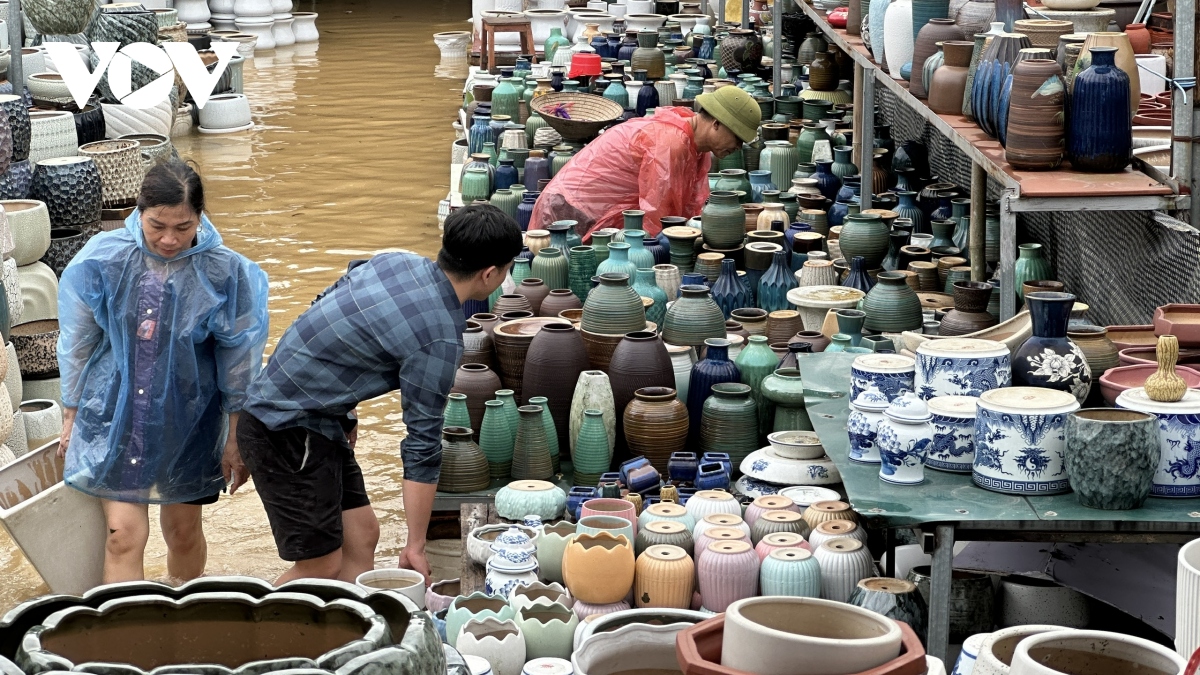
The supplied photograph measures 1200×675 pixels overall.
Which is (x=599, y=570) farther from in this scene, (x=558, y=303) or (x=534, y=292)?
(x=534, y=292)

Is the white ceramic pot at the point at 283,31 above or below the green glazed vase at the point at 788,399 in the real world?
above

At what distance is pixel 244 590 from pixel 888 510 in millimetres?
1659

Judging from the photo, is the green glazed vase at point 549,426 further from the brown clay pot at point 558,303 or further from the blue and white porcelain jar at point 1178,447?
the blue and white porcelain jar at point 1178,447

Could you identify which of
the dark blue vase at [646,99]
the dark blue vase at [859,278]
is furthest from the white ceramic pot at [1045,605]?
the dark blue vase at [646,99]

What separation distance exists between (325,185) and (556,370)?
230 inches

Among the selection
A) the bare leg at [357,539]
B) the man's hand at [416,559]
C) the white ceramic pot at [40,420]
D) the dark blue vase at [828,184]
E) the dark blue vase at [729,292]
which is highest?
the dark blue vase at [828,184]

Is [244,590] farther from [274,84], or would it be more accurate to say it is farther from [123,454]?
[274,84]

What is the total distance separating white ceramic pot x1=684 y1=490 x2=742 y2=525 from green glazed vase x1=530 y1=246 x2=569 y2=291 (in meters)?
1.95

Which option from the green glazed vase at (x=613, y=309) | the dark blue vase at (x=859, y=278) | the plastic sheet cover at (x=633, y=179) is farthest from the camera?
the plastic sheet cover at (x=633, y=179)

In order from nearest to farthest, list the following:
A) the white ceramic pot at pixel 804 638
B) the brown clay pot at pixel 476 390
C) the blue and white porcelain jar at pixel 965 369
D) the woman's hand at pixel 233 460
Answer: the white ceramic pot at pixel 804 638, the blue and white porcelain jar at pixel 965 369, the woman's hand at pixel 233 460, the brown clay pot at pixel 476 390

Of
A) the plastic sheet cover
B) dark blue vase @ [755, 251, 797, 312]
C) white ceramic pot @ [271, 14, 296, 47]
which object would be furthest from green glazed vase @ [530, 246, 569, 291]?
white ceramic pot @ [271, 14, 296, 47]

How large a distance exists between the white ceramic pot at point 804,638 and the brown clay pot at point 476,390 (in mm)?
2443

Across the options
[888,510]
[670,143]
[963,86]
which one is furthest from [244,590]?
[670,143]

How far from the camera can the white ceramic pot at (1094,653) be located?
138 centimetres
